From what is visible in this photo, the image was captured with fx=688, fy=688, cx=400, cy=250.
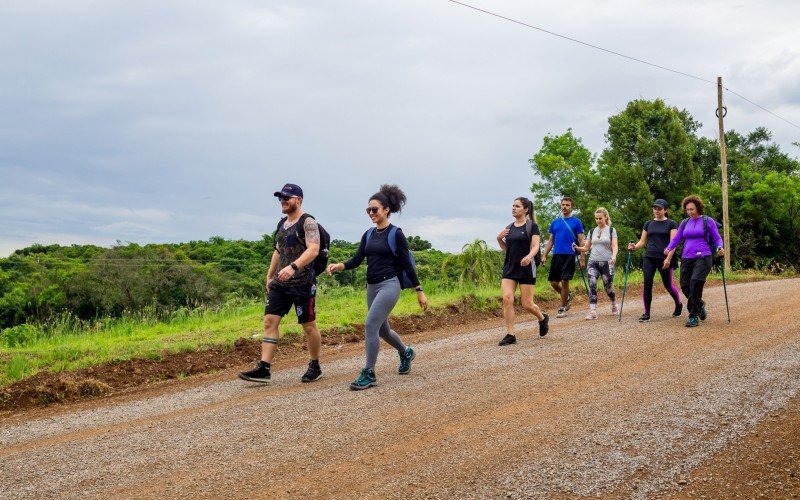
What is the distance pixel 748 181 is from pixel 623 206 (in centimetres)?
773

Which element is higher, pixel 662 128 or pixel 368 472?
pixel 662 128

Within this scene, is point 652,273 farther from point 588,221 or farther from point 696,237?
point 588,221

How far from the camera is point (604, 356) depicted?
873 centimetres

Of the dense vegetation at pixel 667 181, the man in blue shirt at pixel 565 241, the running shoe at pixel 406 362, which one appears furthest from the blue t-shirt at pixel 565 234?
the dense vegetation at pixel 667 181

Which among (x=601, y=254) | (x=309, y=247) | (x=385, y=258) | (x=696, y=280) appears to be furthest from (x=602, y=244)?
(x=309, y=247)

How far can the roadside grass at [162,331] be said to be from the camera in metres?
9.48

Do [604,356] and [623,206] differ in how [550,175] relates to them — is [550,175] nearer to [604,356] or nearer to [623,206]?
[623,206]

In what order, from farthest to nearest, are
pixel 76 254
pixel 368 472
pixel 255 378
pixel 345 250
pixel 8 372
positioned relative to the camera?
pixel 76 254, pixel 345 250, pixel 8 372, pixel 255 378, pixel 368 472

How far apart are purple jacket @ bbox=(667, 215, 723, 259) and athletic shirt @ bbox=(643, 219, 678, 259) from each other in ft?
1.49

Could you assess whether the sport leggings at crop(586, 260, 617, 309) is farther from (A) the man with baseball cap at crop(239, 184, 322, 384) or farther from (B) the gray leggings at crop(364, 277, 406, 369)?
(A) the man with baseball cap at crop(239, 184, 322, 384)

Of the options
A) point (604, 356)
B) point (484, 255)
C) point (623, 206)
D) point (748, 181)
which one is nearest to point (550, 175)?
point (623, 206)

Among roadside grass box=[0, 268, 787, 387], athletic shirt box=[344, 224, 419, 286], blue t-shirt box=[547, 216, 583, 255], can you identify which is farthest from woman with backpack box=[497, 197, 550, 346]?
roadside grass box=[0, 268, 787, 387]

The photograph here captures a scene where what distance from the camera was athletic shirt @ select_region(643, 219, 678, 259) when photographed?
39.9 ft

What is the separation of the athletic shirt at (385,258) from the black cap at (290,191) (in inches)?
37.6
